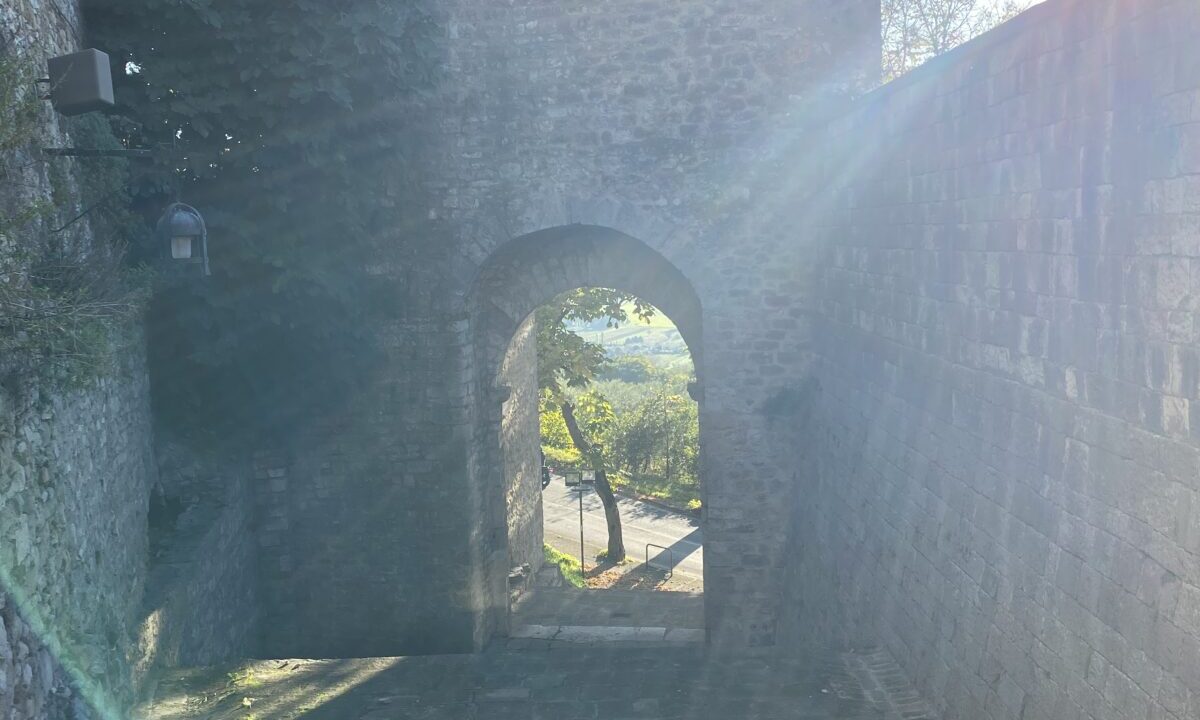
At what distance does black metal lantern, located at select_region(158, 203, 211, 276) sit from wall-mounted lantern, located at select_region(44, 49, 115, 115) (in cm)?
71

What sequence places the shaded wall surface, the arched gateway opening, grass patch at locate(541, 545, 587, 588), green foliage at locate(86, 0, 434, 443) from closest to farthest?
the shaded wall surface < green foliage at locate(86, 0, 434, 443) < the arched gateway opening < grass patch at locate(541, 545, 587, 588)

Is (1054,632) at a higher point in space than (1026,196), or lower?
lower

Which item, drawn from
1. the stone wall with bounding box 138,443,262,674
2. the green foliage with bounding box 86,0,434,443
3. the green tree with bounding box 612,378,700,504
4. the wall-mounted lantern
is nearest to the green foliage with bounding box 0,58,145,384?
the wall-mounted lantern

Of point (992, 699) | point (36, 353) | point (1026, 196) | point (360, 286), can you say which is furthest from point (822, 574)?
point (36, 353)

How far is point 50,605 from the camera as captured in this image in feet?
14.3

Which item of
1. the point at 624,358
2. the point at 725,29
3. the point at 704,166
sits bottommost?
the point at 624,358

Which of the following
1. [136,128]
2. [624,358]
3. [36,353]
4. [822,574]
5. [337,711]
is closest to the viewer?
[36,353]

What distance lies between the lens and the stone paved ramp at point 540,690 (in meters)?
5.86

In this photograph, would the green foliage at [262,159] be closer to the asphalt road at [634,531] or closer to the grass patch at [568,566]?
the grass patch at [568,566]

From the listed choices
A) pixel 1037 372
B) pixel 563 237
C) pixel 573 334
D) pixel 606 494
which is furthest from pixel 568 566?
pixel 1037 372

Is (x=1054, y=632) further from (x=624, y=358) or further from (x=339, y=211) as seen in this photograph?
(x=624, y=358)

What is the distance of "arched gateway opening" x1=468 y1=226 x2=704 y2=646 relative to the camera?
9477mm

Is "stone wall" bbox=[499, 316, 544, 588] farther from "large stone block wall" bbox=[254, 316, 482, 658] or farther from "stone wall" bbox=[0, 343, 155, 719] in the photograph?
"stone wall" bbox=[0, 343, 155, 719]

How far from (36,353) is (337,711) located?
128 inches
